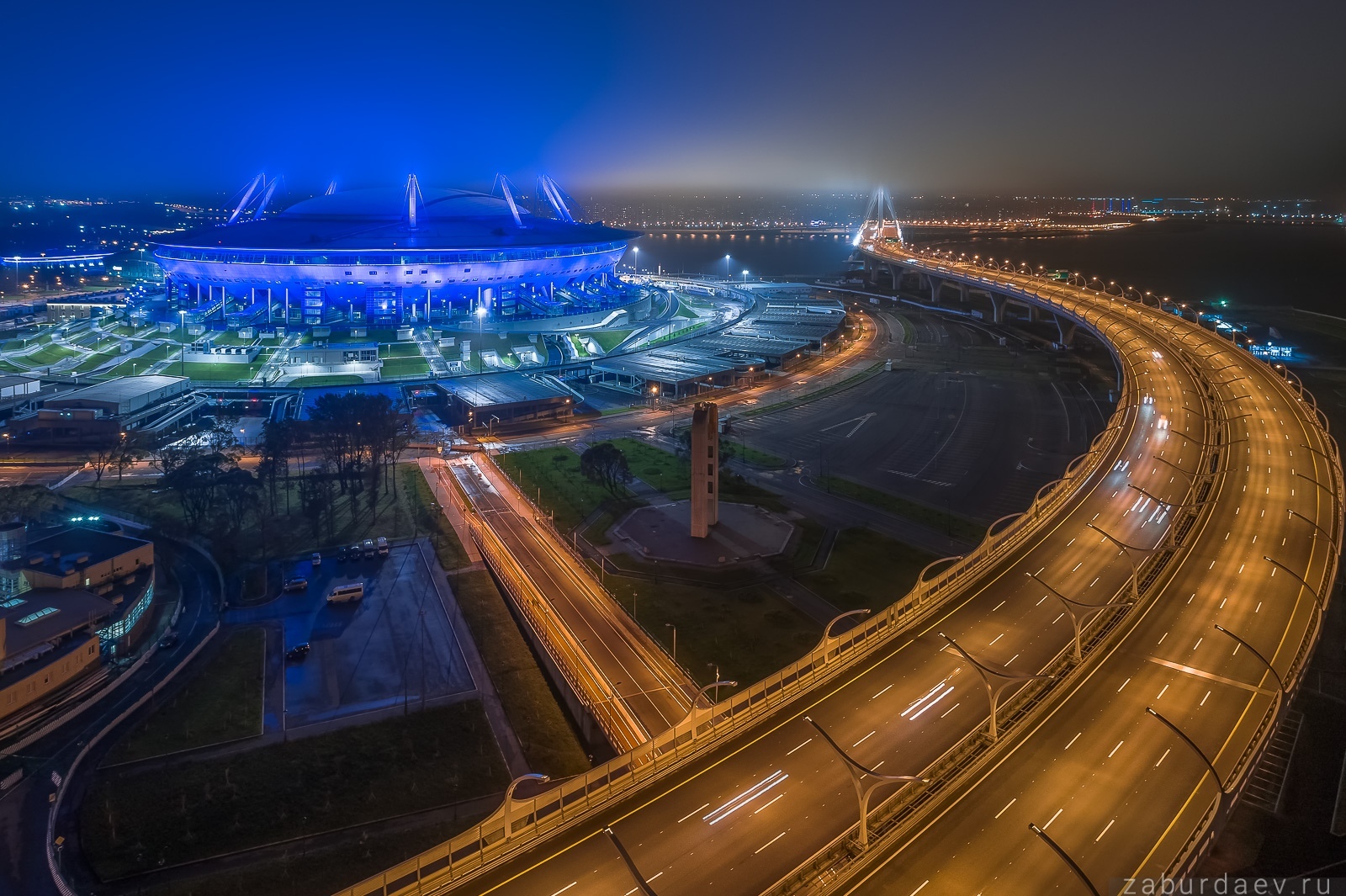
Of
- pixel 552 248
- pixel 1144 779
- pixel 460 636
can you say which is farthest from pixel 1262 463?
pixel 552 248

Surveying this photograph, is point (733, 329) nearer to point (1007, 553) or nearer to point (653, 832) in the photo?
point (1007, 553)

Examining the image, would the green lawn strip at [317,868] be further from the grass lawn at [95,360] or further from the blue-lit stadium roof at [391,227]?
the blue-lit stadium roof at [391,227]

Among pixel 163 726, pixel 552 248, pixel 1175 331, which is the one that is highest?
pixel 552 248

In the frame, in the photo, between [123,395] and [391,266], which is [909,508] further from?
[391,266]

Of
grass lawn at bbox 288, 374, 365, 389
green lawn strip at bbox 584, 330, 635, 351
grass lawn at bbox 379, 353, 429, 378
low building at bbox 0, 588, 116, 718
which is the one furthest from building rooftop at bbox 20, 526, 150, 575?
green lawn strip at bbox 584, 330, 635, 351

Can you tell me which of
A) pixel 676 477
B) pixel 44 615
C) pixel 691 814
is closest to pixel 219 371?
pixel 676 477
